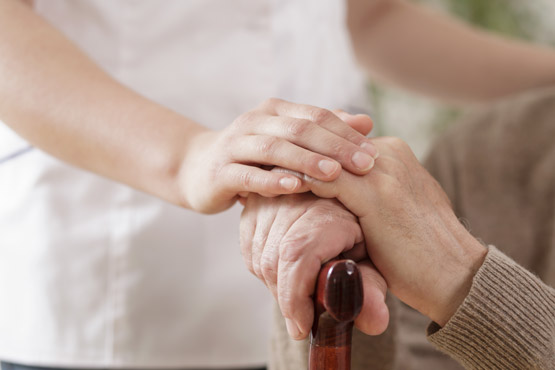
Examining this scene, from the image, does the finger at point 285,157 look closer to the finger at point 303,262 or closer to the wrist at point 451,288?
the finger at point 303,262

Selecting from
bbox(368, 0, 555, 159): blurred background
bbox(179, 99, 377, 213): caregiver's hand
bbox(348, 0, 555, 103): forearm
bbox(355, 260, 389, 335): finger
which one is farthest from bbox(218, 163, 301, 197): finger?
bbox(368, 0, 555, 159): blurred background

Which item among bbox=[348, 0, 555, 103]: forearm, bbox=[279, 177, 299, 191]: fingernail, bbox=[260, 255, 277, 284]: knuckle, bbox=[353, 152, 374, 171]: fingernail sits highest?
bbox=[353, 152, 374, 171]: fingernail

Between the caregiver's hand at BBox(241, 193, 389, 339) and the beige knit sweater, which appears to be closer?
the caregiver's hand at BBox(241, 193, 389, 339)

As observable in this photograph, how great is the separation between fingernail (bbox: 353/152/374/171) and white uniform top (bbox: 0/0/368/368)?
348 millimetres

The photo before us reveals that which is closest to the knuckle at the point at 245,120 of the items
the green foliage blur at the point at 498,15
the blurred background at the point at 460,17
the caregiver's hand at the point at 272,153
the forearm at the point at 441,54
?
the caregiver's hand at the point at 272,153

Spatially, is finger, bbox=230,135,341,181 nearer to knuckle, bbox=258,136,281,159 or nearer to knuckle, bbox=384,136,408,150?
knuckle, bbox=258,136,281,159

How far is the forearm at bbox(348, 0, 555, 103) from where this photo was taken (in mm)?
1344

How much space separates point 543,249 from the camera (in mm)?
1051

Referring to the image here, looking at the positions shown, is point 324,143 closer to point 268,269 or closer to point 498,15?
point 268,269

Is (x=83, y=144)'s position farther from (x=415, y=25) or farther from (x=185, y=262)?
(x=415, y=25)

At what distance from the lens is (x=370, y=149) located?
593mm

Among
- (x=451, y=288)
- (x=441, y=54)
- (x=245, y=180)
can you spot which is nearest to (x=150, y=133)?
(x=245, y=180)

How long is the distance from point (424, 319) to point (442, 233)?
0.54 meters

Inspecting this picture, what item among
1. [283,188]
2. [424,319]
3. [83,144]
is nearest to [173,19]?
[83,144]
